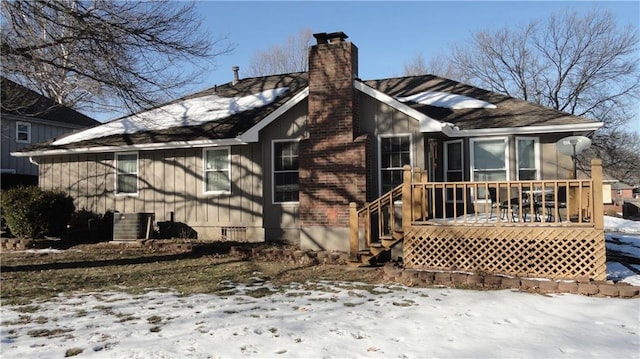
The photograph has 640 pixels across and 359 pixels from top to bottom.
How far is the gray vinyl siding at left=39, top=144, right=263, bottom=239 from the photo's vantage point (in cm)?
1298

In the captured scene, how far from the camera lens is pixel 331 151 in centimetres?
1111

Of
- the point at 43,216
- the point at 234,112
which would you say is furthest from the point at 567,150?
the point at 43,216

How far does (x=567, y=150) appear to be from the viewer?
10477 millimetres

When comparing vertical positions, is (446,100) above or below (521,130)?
above

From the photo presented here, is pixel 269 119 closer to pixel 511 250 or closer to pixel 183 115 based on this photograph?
pixel 183 115

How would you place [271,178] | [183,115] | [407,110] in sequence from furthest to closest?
1. [183,115]
2. [271,178]
3. [407,110]

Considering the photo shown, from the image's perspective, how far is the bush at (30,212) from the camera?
1228cm

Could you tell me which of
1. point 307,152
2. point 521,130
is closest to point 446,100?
point 521,130

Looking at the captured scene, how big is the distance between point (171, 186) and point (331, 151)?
5414 mm

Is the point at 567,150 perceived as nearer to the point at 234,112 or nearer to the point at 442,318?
the point at 442,318

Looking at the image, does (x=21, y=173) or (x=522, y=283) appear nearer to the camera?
(x=522, y=283)

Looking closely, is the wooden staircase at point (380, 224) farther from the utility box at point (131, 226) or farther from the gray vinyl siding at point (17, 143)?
the gray vinyl siding at point (17, 143)

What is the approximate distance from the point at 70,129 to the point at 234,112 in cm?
1612

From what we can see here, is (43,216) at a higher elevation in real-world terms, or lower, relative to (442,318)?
higher
